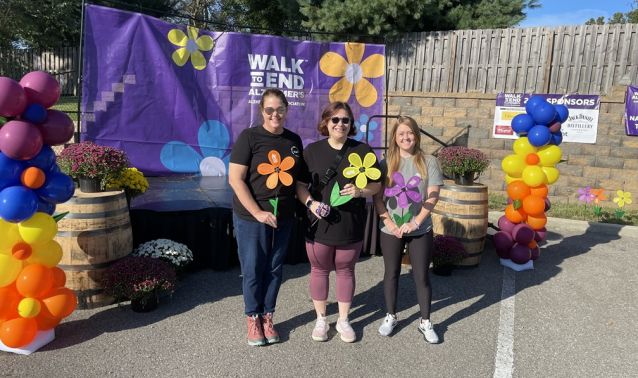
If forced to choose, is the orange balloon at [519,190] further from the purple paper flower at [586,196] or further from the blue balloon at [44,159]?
the blue balloon at [44,159]

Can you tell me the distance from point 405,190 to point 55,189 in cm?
221

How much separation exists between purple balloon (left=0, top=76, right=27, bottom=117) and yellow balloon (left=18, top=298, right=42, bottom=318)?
112 cm

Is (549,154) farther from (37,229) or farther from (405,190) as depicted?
(37,229)

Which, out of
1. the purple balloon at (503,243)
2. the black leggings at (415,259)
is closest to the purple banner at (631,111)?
the purple balloon at (503,243)

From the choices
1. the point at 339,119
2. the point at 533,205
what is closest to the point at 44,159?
the point at 339,119

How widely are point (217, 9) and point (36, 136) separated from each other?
17.4m

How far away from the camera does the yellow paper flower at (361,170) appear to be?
2910 millimetres

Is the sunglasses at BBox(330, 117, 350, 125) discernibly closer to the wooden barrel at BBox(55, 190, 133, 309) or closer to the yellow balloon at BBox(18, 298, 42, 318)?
the wooden barrel at BBox(55, 190, 133, 309)

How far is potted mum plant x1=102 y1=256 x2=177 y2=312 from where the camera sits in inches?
132

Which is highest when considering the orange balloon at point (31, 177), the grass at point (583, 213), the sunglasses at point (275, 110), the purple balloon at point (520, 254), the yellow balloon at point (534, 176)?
the sunglasses at point (275, 110)

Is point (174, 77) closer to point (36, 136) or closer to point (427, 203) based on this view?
point (36, 136)

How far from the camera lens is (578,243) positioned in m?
5.91

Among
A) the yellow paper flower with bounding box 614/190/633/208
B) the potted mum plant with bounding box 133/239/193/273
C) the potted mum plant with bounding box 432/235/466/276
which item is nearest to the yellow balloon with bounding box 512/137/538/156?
the potted mum plant with bounding box 432/235/466/276

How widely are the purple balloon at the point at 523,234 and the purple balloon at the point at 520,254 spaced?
0.21 feet
